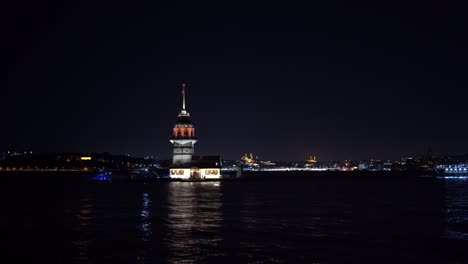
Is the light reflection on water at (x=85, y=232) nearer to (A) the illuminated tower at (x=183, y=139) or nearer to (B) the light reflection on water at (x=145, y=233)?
(B) the light reflection on water at (x=145, y=233)

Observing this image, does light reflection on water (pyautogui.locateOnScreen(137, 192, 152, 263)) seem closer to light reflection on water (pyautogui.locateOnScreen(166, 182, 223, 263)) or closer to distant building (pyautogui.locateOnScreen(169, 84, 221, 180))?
light reflection on water (pyautogui.locateOnScreen(166, 182, 223, 263))

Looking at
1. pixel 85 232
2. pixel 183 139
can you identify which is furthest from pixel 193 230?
pixel 183 139

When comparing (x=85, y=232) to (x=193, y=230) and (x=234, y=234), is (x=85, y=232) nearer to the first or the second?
(x=193, y=230)

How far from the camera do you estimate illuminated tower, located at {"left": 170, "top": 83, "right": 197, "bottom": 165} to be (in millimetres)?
103188

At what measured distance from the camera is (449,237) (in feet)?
104

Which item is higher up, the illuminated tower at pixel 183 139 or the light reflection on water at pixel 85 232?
the illuminated tower at pixel 183 139

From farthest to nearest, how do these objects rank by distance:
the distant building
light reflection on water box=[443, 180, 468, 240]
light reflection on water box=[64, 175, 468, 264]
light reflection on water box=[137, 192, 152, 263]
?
the distant building, light reflection on water box=[443, 180, 468, 240], light reflection on water box=[64, 175, 468, 264], light reflection on water box=[137, 192, 152, 263]

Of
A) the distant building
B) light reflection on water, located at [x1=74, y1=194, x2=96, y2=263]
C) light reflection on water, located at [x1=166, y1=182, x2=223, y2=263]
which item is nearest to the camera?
light reflection on water, located at [x1=74, y1=194, x2=96, y2=263]

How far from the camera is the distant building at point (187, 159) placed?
103125 millimetres

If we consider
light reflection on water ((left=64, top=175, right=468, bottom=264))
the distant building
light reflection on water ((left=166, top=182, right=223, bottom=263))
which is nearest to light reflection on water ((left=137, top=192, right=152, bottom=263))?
light reflection on water ((left=64, top=175, right=468, bottom=264))

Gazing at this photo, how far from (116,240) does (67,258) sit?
472cm

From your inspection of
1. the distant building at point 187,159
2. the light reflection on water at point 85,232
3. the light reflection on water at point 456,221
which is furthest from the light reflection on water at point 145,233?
the distant building at point 187,159

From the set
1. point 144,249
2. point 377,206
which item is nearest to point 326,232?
point 144,249

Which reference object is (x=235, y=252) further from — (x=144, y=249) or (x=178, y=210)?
(x=178, y=210)
